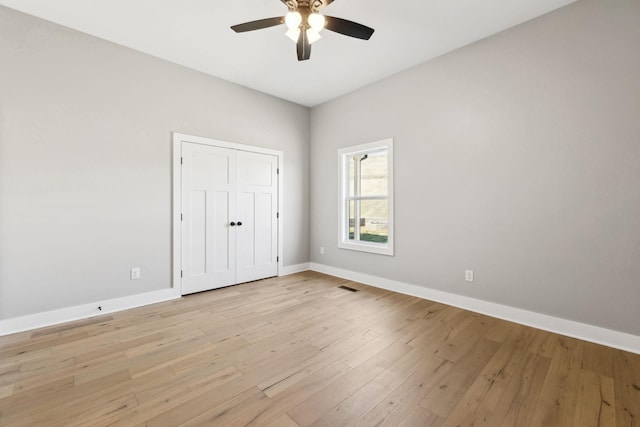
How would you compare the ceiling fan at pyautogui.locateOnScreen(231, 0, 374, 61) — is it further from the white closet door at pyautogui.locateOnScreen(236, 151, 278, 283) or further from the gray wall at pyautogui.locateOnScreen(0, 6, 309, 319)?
the white closet door at pyautogui.locateOnScreen(236, 151, 278, 283)

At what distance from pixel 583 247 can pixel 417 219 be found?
5.15 feet

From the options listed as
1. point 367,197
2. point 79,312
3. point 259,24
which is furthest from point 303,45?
point 79,312

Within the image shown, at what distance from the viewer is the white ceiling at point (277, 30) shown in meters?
2.44

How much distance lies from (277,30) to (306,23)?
696 millimetres

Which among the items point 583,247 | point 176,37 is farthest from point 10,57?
point 583,247

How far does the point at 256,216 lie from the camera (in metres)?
4.25

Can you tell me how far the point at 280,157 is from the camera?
179 inches

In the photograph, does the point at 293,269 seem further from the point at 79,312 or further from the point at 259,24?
the point at 259,24

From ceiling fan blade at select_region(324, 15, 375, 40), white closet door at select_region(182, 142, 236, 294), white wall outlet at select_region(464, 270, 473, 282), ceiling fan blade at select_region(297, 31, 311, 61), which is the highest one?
ceiling fan blade at select_region(324, 15, 375, 40)

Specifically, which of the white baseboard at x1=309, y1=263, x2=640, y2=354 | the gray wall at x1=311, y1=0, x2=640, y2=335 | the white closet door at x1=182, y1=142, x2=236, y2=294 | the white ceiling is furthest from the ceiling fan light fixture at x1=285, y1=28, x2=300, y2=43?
the white baseboard at x1=309, y1=263, x2=640, y2=354

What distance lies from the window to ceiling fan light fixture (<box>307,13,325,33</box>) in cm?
196

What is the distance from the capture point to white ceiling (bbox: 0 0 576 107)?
8.01ft

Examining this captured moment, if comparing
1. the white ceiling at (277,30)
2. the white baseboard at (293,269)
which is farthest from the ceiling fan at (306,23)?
the white baseboard at (293,269)

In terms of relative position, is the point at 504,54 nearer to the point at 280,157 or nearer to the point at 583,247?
the point at 583,247
